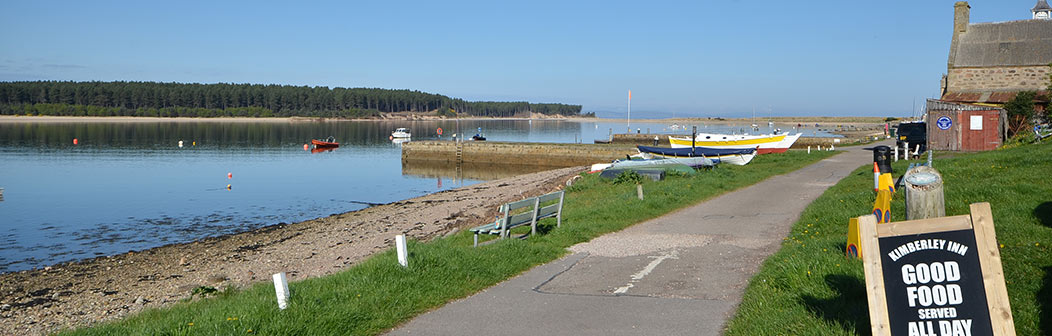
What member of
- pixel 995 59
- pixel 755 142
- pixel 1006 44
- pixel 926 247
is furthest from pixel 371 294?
pixel 1006 44

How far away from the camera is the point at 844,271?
873cm

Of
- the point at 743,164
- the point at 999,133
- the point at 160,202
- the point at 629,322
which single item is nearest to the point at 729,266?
the point at 629,322

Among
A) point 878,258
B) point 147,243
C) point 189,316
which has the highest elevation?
point 878,258

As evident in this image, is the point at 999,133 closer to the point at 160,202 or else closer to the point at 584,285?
Result: the point at 584,285

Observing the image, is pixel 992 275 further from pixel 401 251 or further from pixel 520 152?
pixel 520 152

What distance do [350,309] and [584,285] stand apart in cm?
307

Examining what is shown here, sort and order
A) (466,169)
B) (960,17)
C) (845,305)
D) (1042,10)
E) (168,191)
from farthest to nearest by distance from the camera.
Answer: (466,169) → (1042,10) → (960,17) → (168,191) → (845,305)

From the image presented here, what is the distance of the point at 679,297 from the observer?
9047 mm

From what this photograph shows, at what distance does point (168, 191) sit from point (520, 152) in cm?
2916

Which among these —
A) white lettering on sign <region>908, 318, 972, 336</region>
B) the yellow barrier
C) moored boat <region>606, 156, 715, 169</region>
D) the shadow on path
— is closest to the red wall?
moored boat <region>606, 156, 715, 169</region>

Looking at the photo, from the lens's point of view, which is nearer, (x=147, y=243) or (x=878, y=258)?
(x=878, y=258)

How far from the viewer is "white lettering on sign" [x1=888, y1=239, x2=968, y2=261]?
5809 mm

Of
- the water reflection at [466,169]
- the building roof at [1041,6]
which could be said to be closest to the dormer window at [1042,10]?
the building roof at [1041,6]

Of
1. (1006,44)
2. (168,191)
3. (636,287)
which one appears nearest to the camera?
(636,287)
